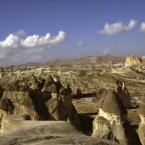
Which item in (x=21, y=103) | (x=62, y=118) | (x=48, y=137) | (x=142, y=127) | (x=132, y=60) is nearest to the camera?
(x=48, y=137)

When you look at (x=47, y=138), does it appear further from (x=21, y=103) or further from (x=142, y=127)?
(x=21, y=103)

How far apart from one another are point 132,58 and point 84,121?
4828 inches

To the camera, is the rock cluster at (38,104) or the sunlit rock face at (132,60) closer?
the rock cluster at (38,104)

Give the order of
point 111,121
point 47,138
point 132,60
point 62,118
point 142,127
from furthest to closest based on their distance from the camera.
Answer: point 132,60 < point 62,118 < point 111,121 < point 142,127 < point 47,138

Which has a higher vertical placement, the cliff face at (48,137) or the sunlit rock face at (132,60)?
the cliff face at (48,137)

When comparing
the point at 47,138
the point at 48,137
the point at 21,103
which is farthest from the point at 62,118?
the point at 47,138

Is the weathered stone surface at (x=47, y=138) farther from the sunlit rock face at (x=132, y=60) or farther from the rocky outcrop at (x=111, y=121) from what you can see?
the sunlit rock face at (x=132, y=60)

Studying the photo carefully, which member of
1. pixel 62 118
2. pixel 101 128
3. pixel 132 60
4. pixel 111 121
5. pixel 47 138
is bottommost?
pixel 132 60

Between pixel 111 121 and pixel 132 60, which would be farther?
pixel 132 60

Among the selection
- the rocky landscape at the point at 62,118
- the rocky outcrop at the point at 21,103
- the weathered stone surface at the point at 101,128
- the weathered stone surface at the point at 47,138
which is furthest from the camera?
the rocky outcrop at the point at 21,103

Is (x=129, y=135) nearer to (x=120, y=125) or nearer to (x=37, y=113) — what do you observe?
Result: (x=120, y=125)

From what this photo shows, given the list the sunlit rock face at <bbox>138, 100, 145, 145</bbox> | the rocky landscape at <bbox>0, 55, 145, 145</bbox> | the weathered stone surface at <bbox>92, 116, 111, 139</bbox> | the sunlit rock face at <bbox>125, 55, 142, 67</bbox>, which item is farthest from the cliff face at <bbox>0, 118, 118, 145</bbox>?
the sunlit rock face at <bbox>125, 55, 142, 67</bbox>

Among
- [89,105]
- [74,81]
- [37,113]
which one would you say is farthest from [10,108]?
[74,81]

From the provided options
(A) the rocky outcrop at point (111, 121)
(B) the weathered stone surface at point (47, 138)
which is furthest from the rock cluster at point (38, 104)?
(B) the weathered stone surface at point (47, 138)
